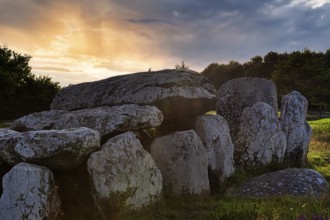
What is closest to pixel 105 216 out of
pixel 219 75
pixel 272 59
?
pixel 272 59

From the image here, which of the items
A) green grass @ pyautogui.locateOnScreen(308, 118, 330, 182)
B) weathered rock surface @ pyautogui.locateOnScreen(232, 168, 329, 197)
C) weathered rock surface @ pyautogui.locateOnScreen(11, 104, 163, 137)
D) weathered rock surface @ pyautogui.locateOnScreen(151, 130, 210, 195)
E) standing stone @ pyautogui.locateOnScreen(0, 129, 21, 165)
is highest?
weathered rock surface @ pyautogui.locateOnScreen(11, 104, 163, 137)

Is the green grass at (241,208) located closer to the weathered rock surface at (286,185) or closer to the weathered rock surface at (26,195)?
the weathered rock surface at (286,185)

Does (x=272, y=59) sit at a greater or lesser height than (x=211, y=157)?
greater

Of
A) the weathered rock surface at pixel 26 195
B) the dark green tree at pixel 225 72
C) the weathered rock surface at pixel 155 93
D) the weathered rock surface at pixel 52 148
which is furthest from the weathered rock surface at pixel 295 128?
the dark green tree at pixel 225 72

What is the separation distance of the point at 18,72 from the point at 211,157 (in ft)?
125

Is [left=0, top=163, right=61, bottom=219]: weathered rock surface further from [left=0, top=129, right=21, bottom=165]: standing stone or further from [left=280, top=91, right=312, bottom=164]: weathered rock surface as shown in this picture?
[left=280, top=91, right=312, bottom=164]: weathered rock surface

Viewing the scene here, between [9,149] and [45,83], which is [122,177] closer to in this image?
[9,149]

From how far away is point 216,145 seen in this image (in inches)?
524

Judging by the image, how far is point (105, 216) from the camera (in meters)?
8.89

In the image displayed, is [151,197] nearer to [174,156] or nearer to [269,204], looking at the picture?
[174,156]

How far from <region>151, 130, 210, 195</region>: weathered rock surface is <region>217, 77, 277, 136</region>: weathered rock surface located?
8.03 m

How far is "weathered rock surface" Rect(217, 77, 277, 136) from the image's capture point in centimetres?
1928

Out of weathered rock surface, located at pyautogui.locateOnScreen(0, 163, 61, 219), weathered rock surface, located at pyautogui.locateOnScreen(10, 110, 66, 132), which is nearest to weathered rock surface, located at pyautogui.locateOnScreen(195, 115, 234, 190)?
weathered rock surface, located at pyautogui.locateOnScreen(10, 110, 66, 132)

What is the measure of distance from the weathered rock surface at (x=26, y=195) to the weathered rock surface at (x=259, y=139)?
29.7 ft
